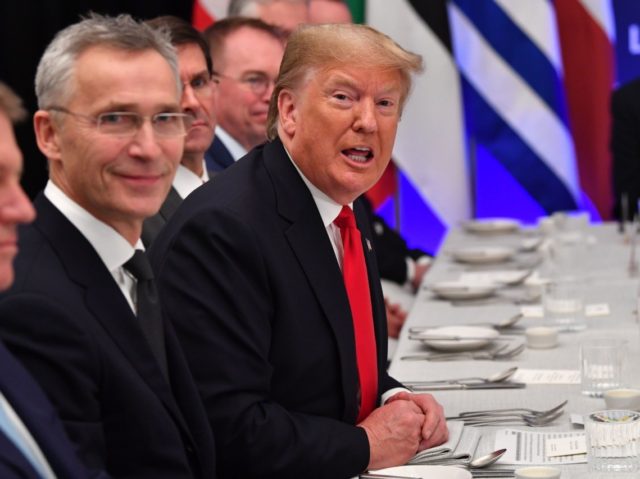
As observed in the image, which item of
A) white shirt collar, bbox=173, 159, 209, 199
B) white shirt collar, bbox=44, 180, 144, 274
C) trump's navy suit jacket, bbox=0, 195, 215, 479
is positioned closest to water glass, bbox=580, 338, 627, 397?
trump's navy suit jacket, bbox=0, 195, 215, 479

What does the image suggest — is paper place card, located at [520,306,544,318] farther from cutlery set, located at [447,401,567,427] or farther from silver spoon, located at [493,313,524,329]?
cutlery set, located at [447,401,567,427]

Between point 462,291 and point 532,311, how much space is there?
35 cm

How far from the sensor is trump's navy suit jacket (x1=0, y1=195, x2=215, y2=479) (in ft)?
5.86

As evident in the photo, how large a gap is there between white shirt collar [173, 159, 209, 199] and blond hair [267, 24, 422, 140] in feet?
3.96

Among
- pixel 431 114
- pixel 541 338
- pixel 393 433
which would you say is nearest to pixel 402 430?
pixel 393 433

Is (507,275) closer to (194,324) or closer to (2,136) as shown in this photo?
(194,324)

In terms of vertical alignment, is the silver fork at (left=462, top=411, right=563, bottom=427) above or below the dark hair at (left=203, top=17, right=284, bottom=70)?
below

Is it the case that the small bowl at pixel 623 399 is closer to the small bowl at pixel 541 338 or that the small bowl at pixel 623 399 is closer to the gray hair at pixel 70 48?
the small bowl at pixel 541 338

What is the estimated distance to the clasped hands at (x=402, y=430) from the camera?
2.37 metres

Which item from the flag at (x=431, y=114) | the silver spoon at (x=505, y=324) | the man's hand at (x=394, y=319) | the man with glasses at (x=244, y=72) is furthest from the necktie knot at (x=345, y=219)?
the flag at (x=431, y=114)

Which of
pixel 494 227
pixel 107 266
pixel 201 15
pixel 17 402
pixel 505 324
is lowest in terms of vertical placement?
pixel 494 227

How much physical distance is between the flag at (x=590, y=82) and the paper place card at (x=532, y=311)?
3492mm

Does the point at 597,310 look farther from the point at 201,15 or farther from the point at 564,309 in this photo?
the point at 201,15

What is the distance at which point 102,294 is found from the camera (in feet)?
6.37
